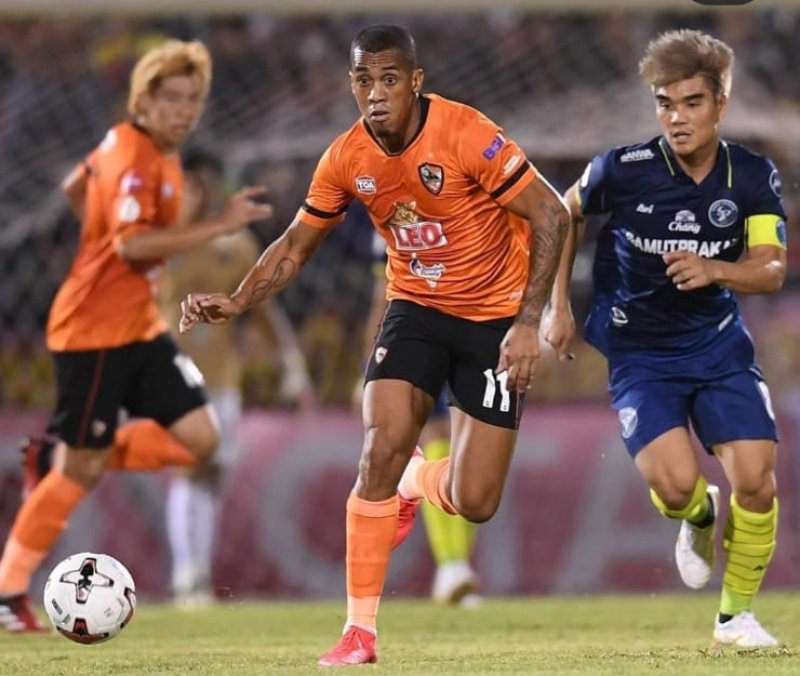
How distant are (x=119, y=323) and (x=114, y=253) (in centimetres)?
31

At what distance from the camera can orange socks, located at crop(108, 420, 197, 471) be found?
790 centimetres

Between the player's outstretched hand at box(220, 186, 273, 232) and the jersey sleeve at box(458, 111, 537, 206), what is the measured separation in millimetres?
1403

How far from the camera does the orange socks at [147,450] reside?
790 cm

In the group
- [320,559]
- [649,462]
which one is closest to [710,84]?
[649,462]

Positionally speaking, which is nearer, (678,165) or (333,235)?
(678,165)

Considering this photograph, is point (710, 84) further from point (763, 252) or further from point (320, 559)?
point (320, 559)

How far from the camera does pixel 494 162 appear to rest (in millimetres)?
5562

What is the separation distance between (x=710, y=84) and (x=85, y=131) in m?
7.00

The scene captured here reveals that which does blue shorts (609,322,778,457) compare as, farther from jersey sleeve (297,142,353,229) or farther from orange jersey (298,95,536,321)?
jersey sleeve (297,142,353,229)

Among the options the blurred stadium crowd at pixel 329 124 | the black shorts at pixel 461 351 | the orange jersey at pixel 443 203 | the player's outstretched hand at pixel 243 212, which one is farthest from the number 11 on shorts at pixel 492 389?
the blurred stadium crowd at pixel 329 124

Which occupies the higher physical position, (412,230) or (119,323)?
(412,230)

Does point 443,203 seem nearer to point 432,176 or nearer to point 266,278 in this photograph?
point 432,176

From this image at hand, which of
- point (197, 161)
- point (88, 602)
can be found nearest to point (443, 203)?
point (88, 602)

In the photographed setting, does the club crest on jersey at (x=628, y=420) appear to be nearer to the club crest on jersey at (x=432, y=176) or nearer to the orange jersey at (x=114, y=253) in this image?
the club crest on jersey at (x=432, y=176)
